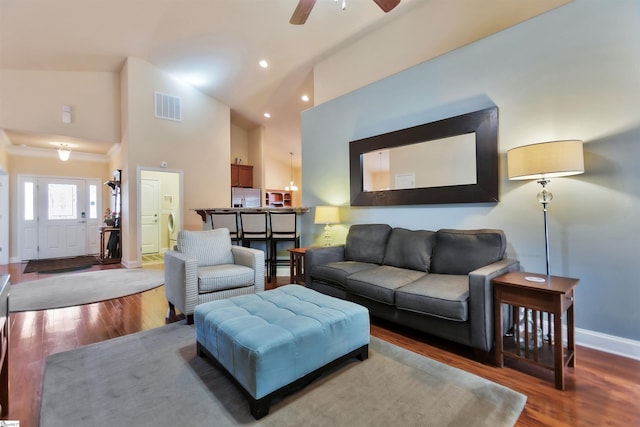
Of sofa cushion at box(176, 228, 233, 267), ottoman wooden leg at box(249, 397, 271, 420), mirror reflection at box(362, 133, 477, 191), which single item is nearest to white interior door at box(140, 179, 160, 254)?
sofa cushion at box(176, 228, 233, 267)

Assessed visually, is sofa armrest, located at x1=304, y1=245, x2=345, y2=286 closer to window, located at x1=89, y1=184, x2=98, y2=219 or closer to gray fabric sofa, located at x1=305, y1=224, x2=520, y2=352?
gray fabric sofa, located at x1=305, y1=224, x2=520, y2=352

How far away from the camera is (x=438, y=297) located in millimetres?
2127

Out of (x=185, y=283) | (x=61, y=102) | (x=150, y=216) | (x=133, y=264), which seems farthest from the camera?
(x=150, y=216)

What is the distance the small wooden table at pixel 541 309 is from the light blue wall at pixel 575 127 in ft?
1.58

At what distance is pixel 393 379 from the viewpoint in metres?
1.80

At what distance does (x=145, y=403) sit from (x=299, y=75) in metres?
5.71

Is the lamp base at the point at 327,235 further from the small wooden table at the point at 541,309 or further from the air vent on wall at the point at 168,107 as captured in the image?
the air vent on wall at the point at 168,107

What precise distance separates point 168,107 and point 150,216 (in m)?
3.03

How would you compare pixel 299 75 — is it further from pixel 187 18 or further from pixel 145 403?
pixel 145 403

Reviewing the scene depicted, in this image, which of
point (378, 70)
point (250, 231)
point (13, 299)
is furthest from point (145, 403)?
point (378, 70)

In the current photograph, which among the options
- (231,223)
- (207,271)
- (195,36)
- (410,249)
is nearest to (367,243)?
(410,249)

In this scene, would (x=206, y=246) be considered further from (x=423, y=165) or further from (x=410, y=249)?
(x=423, y=165)

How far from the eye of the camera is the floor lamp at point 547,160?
6.49 ft

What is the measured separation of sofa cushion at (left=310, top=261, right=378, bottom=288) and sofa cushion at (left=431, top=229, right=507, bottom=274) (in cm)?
72
